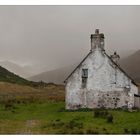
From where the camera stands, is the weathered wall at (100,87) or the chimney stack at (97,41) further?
the chimney stack at (97,41)

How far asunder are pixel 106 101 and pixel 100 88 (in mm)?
1482

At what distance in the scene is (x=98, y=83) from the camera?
171ft

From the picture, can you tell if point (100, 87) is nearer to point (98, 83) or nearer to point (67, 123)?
point (98, 83)

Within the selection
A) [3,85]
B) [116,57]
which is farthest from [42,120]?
[3,85]

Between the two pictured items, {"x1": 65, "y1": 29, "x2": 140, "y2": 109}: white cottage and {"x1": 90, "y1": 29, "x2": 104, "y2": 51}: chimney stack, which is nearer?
{"x1": 65, "y1": 29, "x2": 140, "y2": 109}: white cottage

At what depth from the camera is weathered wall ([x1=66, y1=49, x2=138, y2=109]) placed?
51.5m

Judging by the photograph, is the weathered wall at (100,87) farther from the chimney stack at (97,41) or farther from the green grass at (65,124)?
the green grass at (65,124)

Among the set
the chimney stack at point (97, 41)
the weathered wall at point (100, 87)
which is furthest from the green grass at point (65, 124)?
the chimney stack at point (97, 41)

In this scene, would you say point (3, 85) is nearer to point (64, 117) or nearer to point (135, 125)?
point (64, 117)

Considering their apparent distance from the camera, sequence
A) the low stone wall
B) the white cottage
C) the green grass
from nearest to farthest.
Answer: the green grass, the low stone wall, the white cottage

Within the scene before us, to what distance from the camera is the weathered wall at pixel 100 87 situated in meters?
51.5

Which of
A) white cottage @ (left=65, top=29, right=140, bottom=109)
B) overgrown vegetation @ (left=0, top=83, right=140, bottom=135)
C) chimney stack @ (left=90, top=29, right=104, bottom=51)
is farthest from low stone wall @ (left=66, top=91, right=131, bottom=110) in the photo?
chimney stack @ (left=90, top=29, right=104, bottom=51)

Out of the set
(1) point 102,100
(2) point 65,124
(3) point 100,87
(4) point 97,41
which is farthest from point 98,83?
(2) point 65,124

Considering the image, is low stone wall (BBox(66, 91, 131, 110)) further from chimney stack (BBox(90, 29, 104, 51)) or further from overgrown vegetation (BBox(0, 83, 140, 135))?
chimney stack (BBox(90, 29, 104, 51))
